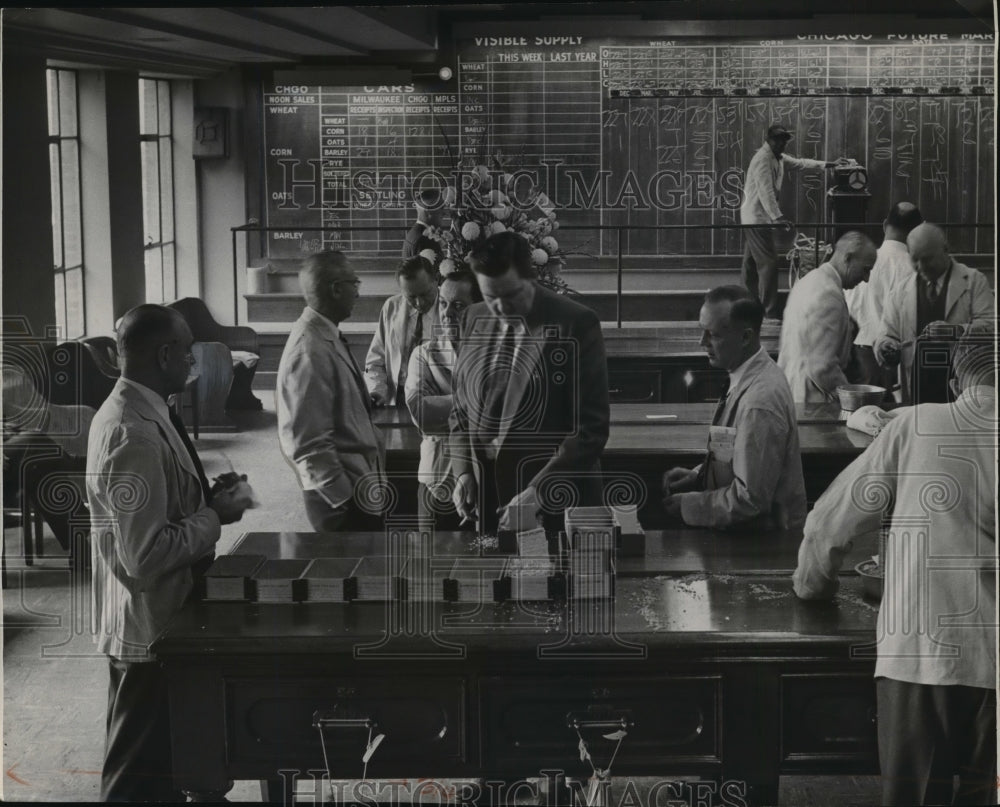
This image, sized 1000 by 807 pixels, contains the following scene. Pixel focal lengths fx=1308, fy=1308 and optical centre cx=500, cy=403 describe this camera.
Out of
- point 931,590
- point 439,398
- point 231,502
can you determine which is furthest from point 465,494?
point 931,590

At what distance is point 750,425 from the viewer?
10.7ft

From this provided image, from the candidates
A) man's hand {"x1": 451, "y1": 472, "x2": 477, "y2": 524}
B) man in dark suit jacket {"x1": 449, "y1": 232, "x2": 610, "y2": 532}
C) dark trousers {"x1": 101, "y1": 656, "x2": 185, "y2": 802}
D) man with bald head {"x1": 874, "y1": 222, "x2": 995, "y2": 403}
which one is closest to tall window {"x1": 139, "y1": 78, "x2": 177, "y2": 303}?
man in dark suit jacket {"x1": 449, "y1": 232, "x2": 610, "y2": 532}

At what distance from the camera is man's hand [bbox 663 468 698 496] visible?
11.0ft

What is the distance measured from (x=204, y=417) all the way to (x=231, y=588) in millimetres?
535

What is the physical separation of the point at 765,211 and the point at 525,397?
2.56ft

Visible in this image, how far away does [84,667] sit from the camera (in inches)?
138

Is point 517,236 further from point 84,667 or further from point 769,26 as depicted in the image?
point 84,667

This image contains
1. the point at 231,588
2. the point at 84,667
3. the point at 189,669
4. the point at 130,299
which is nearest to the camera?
the point at 189,669

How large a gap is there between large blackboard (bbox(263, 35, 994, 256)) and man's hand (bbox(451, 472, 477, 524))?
0.61 metres

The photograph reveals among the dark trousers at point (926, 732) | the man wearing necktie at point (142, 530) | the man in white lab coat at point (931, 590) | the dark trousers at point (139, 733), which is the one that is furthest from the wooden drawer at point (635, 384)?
the dark trousers at point (139, 733)

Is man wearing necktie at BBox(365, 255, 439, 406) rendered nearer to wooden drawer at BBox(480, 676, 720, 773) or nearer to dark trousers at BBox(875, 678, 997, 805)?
wooden drawer at BBox(480, 676, 720, 773)

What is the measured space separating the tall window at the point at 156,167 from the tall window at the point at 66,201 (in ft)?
0.54

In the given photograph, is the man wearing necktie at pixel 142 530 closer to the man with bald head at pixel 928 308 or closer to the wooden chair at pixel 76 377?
the wooden chair at pixel 76 377

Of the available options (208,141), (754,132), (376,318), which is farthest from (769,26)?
(208,141)
